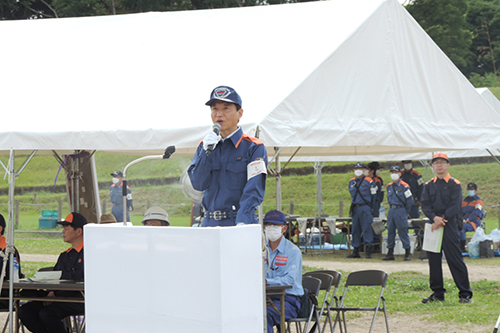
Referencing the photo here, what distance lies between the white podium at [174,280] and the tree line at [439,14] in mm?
29614

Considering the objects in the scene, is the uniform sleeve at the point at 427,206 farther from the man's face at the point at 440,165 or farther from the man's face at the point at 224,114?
the man's face at the point at 224,114

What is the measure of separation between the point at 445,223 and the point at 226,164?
16.9 feet

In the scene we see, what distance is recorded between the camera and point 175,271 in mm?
3232

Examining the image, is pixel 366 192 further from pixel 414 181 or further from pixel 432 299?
pixel 432 299

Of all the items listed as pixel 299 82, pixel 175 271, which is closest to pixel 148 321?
pixel 175 271

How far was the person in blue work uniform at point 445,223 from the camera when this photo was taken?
8.85m

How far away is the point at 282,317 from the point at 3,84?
11.9 feet

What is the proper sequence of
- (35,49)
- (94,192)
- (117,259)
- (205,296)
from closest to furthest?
1. (205,296)
2. (117,259)
3. (35,49)
4. (94,192)

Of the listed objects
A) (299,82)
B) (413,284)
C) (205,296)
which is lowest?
(413,284)

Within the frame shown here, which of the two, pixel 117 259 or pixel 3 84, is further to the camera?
pixel 3 84

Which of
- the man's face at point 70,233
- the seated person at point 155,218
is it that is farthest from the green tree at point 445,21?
the man's face at point 70,233

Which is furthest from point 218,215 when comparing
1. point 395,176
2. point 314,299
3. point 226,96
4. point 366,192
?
point 366,192

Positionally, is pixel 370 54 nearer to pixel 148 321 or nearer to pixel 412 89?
pixel 412 89

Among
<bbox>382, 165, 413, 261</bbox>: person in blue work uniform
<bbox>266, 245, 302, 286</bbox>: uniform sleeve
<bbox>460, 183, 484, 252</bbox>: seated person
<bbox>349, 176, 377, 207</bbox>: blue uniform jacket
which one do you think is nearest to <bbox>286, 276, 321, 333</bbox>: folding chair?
<bbox>266, 245, 302, 286</bbox>: uniform sleeve
